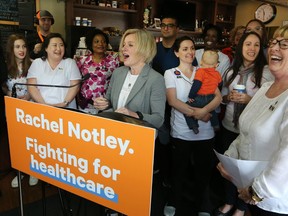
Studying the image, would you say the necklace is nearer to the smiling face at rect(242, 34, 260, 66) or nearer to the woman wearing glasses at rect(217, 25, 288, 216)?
the woman wearing glasses at rect(217, 25, 288, 216)

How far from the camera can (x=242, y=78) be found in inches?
81.7

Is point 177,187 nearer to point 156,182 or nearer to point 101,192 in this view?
point 156,182

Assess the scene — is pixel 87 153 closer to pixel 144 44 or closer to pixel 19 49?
pixel 144 44

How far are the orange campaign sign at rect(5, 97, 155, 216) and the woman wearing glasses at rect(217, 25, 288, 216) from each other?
0.46 m

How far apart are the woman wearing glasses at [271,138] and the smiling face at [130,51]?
79cm

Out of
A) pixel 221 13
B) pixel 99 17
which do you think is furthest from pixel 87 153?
pixel 221 13

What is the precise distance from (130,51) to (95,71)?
86cm

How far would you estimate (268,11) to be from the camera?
19.5 feet

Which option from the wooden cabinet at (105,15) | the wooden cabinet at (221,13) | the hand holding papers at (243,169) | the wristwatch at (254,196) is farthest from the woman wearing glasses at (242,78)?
the wooden cabinet at (221,13)

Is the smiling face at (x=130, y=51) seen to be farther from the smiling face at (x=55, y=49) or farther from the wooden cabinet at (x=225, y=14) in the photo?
the wooden cabinet at (x=225, y=14)

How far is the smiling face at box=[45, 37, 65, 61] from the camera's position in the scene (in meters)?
Result: 2.36

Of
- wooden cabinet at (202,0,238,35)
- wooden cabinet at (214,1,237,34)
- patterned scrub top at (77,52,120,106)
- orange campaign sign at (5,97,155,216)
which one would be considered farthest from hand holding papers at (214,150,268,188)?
wooden cabinet at (214,1,237,34)

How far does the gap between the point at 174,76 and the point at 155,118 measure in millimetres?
552

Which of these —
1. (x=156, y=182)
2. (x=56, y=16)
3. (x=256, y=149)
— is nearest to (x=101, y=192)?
(x=256, y=149)
